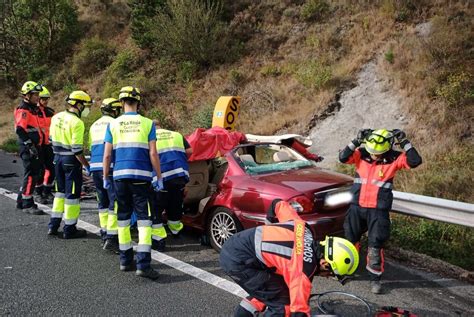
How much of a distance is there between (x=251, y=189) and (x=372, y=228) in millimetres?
1349

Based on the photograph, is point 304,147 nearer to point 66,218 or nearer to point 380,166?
point 380,166

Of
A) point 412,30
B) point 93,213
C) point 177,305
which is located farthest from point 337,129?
point 177,305

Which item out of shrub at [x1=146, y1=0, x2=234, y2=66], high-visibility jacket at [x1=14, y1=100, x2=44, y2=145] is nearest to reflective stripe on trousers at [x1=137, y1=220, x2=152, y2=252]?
high-visibility jacket at [x1=14, y1=100, x2=44, y2=145]

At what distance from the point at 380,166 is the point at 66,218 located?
390 centimetres

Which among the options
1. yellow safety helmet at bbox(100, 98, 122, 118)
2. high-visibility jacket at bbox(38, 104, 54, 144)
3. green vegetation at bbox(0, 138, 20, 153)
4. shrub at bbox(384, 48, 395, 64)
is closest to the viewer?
yellow safety helmet at bbox(100, 98, 122, 118)

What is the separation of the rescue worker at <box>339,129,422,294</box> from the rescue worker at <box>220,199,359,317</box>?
4.51ft

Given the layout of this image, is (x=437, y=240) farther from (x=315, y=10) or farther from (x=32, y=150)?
(x=315, y=10)

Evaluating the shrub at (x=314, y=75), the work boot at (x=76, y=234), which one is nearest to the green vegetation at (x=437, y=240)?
the work boot at (x=76, y=234)

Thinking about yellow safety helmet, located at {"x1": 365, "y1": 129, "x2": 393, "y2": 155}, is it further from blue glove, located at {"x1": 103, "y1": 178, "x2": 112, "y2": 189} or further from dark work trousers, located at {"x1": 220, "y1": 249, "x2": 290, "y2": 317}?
blue glove, located at {"x1": 103, "y1": 178, "x2": 112, "y2": 189}

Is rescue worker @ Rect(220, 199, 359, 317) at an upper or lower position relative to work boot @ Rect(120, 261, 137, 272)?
upper

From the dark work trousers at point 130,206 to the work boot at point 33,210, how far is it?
106 inches

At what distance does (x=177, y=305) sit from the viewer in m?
3.70

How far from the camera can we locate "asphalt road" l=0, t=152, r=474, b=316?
3643 millimetres

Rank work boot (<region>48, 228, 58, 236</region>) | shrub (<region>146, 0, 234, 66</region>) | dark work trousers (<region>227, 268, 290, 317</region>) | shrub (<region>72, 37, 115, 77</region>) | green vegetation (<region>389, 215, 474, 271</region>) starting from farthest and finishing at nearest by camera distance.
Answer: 1. shrub (<region>72, 37, 115, 77</region>)
2. shrub (<region>146, 0, 234, 66</region>)
3. work boot (<region>48, 228, 58, 236</region>)
4. green vegetation (<region>389, 215, 474, 271</region>)
5. dark work trousers (<region>227, 268, 290, 317</region>)
